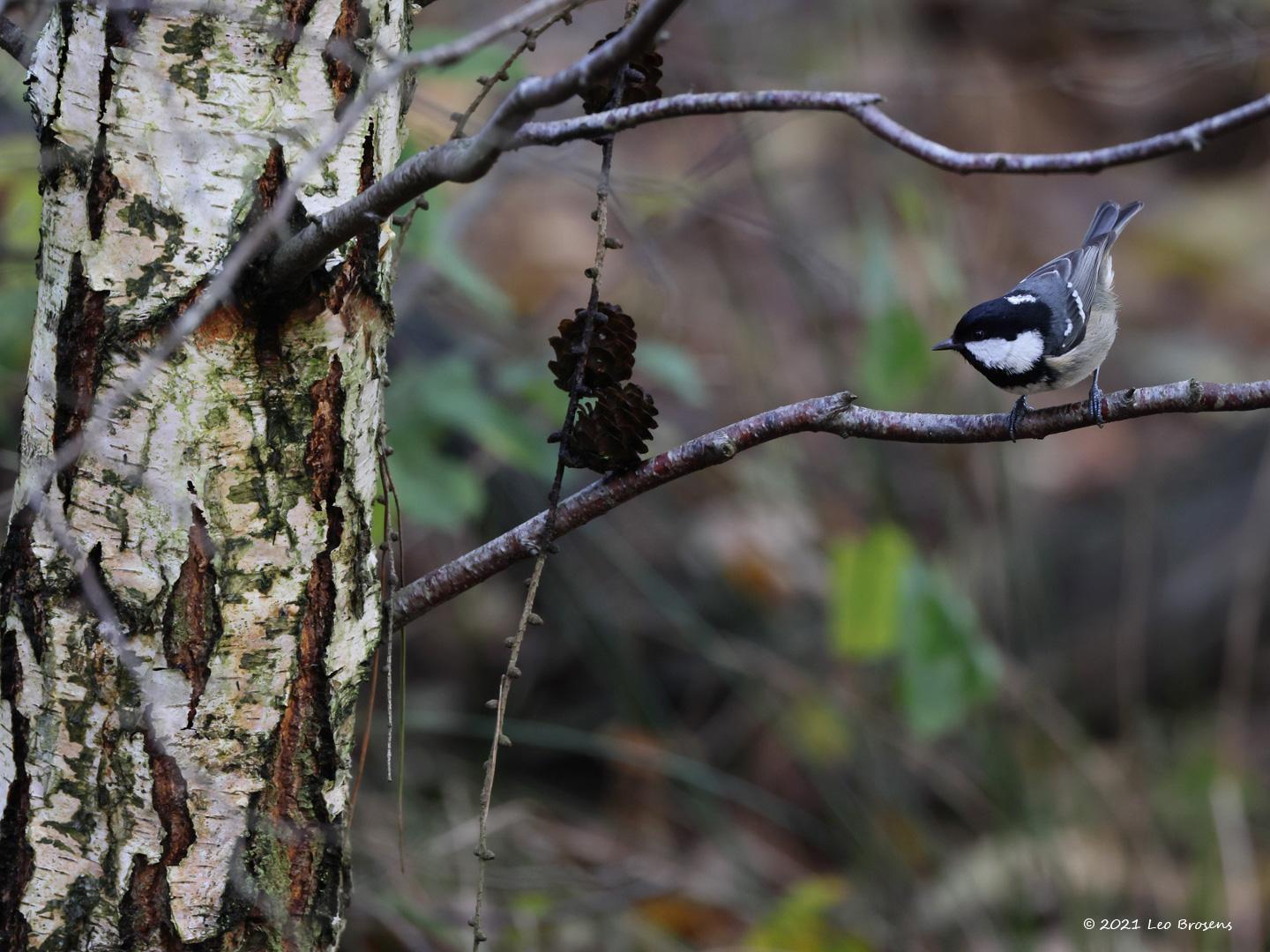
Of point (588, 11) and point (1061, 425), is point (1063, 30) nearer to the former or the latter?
point (588, 11)

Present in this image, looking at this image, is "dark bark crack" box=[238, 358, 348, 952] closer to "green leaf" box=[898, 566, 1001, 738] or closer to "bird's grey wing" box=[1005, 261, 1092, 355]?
"bird's grey wing" box=[1005, 261, 1092, 355]

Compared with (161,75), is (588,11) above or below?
above

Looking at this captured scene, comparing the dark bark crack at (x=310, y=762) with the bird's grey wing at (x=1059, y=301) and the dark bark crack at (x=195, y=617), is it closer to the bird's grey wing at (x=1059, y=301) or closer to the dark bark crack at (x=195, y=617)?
the dark bark crack at (x=195, y=617)

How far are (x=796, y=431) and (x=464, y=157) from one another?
512 millimetres

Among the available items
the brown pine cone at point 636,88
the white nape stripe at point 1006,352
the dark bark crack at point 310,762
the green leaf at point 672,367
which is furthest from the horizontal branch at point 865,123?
the green leaf at point 672,367

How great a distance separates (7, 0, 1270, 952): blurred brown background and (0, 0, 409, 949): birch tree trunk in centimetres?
84

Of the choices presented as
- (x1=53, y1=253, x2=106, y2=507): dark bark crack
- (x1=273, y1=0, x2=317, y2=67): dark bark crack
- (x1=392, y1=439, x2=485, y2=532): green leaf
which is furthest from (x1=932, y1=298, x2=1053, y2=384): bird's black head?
(x1=53, y1=253, x2=106, y2=507): dark bark crack

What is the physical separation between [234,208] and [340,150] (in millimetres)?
130

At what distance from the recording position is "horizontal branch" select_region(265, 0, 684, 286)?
799 mm

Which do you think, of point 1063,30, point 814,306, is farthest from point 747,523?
point 1063,30

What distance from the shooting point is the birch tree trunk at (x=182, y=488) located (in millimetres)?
1101

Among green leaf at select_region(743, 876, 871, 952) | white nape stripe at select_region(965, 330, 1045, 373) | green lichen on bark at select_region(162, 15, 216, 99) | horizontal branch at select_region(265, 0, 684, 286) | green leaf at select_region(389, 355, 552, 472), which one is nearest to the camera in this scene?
horizontal branch at select_region(265, 0, 684, 286)

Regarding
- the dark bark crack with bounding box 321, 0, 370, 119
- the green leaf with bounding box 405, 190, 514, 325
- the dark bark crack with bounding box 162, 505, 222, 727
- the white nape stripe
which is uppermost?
the green leaf with bounding box 405, 190, 514, 325

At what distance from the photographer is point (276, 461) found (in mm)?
1165
